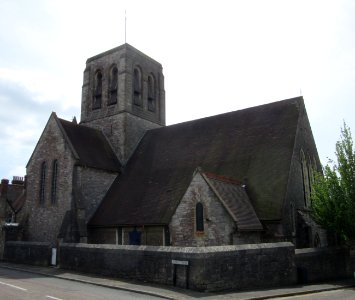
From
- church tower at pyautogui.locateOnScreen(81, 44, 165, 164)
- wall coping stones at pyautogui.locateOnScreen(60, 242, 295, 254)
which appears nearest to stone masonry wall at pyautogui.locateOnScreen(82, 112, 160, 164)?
church tower at pyautogui.locateOnScreen(81, 44, 165, 164)

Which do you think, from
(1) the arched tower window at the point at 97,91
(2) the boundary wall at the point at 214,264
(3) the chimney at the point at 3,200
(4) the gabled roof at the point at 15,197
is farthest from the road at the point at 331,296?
(4) the gabled roof at the point at 15,197

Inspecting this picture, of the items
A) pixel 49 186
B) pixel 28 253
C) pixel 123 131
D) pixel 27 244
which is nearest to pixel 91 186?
pixel 49 186

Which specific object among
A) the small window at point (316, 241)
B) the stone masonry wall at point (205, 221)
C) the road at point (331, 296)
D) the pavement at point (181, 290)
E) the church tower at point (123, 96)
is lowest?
the road at point (331, 296)

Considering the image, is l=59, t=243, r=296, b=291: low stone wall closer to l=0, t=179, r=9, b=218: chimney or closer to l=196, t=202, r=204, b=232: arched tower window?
l=196, t=202, r=204, b=232: arched tower window

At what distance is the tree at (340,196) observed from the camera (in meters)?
18.2

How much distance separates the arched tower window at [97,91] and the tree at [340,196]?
1897cm

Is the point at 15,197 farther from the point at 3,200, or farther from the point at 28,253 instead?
the point at 28,253

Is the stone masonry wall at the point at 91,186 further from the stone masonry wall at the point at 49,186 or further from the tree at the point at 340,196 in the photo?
the tree at the point at 340,196

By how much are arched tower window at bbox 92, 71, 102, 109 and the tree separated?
18966 millimetres

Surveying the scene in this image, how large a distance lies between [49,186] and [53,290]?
13629 mm

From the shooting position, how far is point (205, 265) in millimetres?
13367

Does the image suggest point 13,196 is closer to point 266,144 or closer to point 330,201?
point 266,144

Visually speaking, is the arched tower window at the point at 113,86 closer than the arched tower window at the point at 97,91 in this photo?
Yes

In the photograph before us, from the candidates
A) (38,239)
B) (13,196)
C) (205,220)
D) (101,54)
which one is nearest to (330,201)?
(205,220)
